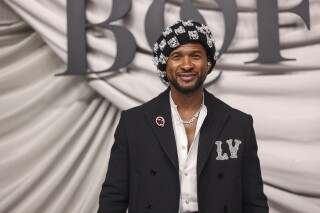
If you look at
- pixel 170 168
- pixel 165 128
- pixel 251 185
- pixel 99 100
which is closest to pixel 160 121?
pixel 165 128

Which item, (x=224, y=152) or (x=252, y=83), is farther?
(x=252, y=83)

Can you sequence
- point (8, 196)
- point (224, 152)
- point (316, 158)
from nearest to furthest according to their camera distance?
1. point (224, 152)
2. point (316, 158)
3. point (8, 196)

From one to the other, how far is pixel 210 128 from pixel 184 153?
10 centimetres

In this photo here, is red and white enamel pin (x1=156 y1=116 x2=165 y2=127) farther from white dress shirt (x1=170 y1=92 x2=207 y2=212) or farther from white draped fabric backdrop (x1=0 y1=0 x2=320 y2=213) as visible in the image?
white draped fabric backdrop (x1=0 y1=0 x2=320 y2=213)

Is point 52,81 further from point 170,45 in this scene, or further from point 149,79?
point 170,45

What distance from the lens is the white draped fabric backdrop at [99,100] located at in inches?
65.5

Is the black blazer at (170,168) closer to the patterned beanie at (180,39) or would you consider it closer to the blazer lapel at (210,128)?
the blazer lapel at (210,128)

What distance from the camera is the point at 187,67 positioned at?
103 centimetres

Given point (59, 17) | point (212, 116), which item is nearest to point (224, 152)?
point (212, 116)

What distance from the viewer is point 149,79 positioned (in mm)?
1744

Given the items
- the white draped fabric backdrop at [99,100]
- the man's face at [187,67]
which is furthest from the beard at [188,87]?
the white draped fabric backdrop at [99,100]

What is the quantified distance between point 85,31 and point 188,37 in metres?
0.82

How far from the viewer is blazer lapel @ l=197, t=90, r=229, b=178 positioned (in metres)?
1.00

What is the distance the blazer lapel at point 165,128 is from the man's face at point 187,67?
63mm
